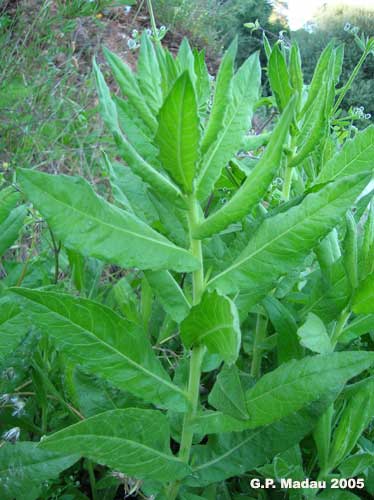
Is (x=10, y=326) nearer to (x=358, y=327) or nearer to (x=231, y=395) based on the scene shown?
(x=231, y=395)

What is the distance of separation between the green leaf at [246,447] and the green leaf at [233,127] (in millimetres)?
375

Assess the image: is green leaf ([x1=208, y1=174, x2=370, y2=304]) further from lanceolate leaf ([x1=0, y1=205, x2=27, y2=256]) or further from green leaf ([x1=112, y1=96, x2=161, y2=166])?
lanceolate leaf ([x1=0, y1=205, x2=27, y2=256])

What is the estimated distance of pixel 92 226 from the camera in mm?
782

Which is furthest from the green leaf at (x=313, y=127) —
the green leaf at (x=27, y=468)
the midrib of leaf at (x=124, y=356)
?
the green leaf at (x=27, y=468)

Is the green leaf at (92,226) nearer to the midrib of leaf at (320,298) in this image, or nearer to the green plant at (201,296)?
the green plant at (201,296)

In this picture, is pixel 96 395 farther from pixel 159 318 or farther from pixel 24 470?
pixel 159 318

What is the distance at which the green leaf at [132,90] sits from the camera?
870 millimetres

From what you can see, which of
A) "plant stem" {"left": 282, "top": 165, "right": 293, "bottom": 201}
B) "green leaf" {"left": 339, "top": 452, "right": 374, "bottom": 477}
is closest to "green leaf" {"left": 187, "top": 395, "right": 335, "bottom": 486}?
"green leaf" {"left": 339, "top": 452, "right": 374, "bottom": 477}

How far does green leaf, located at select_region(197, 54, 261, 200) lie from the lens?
2.90 feet

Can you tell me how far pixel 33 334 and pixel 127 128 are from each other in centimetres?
39

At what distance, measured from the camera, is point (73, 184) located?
2.53 feet

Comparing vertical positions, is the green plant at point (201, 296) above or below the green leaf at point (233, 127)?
below

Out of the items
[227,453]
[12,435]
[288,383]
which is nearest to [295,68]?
[288,383]

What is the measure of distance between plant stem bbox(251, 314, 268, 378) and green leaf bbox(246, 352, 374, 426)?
27 cm
